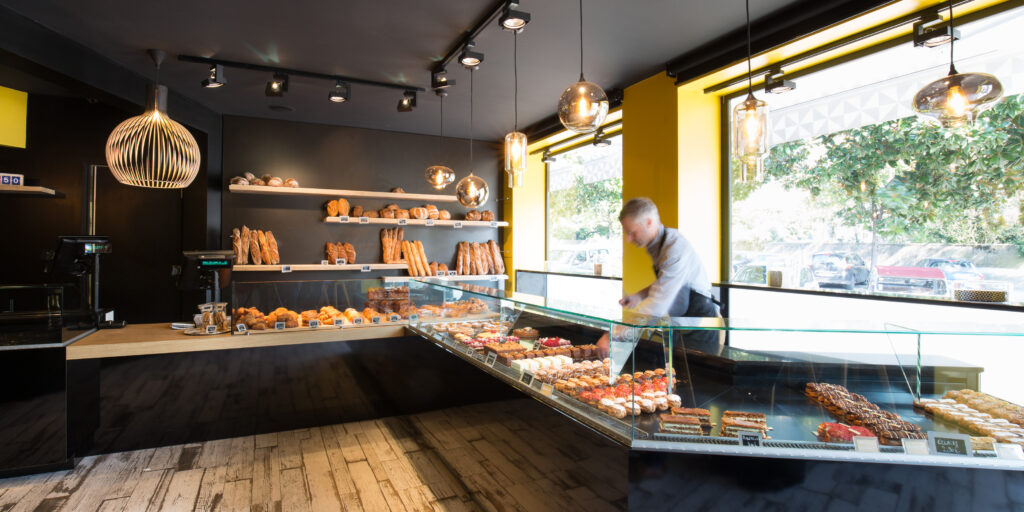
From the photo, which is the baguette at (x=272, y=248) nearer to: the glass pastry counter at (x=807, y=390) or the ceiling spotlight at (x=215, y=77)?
the ceiling spotlight at (x=215, y=77)

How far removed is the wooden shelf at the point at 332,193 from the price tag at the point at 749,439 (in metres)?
4.82

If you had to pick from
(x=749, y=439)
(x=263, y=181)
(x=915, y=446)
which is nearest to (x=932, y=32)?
(x=915, y=446)

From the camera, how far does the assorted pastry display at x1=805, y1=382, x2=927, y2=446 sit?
1476 millimetres

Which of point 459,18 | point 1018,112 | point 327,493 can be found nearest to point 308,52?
point 459,18

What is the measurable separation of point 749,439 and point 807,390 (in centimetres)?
42

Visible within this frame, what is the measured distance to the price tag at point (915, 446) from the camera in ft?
4.69

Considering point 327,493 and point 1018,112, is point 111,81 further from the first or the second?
point 1018,112

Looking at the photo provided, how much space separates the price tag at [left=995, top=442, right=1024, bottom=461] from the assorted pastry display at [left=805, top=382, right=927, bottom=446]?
17 centimetres

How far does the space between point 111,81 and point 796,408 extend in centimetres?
492

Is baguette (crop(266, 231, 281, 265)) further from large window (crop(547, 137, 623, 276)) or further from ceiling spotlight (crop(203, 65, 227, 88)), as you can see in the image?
large window (crop(547, 137, 623, 276))

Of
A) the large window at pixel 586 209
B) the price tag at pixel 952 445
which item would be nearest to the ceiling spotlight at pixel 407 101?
the large window at pixel 586 209

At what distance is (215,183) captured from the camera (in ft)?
17.2

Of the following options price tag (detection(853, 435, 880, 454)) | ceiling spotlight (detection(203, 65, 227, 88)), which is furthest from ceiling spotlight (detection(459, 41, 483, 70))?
price tag (detection(853, 435, 880, 454))

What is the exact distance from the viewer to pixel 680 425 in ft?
5.02
